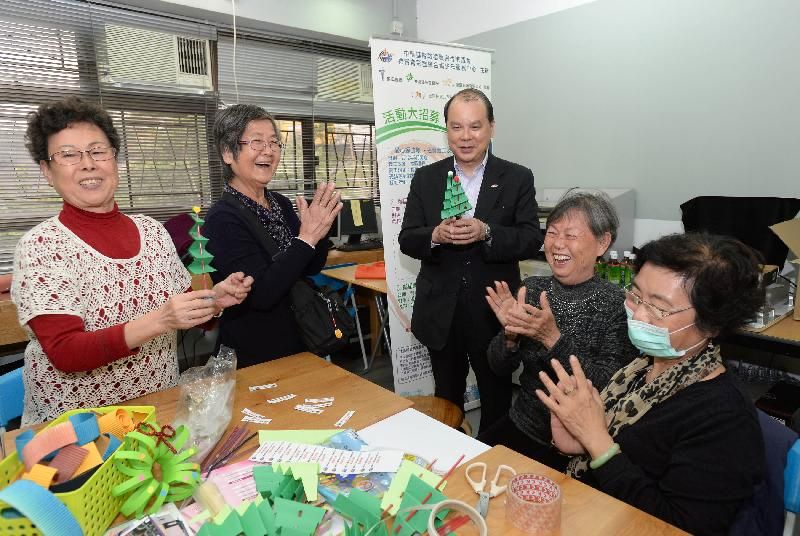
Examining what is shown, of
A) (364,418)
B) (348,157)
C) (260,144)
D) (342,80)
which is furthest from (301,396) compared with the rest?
(342,80)

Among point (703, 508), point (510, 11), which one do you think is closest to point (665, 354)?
point (703, 508)

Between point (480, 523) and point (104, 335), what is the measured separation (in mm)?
1025

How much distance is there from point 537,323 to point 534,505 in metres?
0.80

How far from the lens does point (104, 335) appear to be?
4.28 ft

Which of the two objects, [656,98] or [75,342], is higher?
[656,98]

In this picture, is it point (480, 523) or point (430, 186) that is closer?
point (480, 523)

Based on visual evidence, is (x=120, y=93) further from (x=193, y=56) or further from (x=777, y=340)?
(x=777, y=340)

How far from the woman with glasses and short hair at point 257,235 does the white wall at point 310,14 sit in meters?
2.55

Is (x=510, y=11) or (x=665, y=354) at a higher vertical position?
(x=510, y=11)

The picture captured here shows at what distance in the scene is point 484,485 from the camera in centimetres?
107

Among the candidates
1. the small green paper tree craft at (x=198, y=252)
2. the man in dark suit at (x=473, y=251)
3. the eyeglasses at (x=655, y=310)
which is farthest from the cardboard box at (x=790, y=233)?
the small green paper tree craft at (x=198, y=252)

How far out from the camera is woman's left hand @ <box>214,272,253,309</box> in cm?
156

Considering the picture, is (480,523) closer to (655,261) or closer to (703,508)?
(703,508)

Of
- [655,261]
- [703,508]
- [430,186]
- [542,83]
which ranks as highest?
Answer: [542,83]
